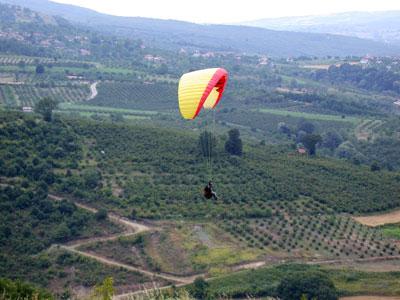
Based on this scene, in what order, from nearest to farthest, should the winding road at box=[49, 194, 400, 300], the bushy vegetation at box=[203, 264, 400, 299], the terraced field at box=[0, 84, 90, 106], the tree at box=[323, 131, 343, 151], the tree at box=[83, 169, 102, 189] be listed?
the bushy vegetation at box=[203, 264, 400, 299]
the winding road at box=[49, 194, 400, 300]
the tree at box=[83, 169, 102, 189]
the tree at box=[323, 131, 343, 151]
the terraced field at box=[0, 84, 90, 106]

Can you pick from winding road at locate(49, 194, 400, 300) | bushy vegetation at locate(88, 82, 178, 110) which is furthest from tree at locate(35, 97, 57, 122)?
bushy vegetation at locate(88, 82, 178, 110)

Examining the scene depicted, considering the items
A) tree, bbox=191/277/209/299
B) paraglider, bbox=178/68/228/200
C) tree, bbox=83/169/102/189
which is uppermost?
paraglider, bbox=178/68/228/200

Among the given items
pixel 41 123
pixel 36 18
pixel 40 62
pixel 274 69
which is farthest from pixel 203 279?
→ pixel 36 18

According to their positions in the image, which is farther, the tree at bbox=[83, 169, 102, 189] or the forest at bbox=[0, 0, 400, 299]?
the tree at bbox=[83, 169, 102, 189]

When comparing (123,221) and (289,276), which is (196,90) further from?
(123,221)

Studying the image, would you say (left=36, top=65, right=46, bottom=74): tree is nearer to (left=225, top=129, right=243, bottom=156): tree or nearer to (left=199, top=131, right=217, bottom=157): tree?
(left=199, top=131, right=217, bottom=157): tree

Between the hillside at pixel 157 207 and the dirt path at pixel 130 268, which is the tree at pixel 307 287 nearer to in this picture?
the hillside at pixel 157 207

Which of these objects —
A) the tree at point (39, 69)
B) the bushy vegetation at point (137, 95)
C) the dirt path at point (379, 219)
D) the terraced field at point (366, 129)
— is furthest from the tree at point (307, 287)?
the tree at point (39, 69)
